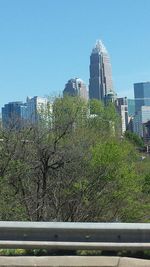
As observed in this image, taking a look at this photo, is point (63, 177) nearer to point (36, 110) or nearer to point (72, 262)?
point (36, 110)

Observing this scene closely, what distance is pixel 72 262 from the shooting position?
6.05m

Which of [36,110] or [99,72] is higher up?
[99,72]

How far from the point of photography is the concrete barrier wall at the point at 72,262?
19.6ft

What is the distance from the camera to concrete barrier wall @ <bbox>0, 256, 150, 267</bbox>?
19.6 feet

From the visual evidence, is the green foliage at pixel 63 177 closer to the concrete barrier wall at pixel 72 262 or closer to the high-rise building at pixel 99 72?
the concrete barrier wall at pixel 72 262

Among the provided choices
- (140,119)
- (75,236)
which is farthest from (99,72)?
(75,236)

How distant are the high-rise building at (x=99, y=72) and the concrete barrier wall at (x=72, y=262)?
162 m

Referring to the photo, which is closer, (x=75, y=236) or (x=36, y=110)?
(x=75, y=236)

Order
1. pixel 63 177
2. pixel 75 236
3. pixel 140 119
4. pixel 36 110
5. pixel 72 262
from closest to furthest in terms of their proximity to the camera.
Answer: pixel 72 262
pixel 75 236
pixel 63 177
pixel 36 110
pixel 140 119

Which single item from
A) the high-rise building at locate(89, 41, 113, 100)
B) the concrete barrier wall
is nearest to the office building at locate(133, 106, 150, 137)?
the high-rise building at locate(89, 41, 113, 100)

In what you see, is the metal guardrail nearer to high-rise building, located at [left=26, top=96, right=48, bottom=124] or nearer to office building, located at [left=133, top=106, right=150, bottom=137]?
high-rise building, located at [left=26, top=96, right=48, bottom=124]

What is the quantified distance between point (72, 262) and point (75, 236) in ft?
1.16

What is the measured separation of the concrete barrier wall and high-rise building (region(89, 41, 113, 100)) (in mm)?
161695

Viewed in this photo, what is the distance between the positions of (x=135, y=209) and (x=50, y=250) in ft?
60.3
